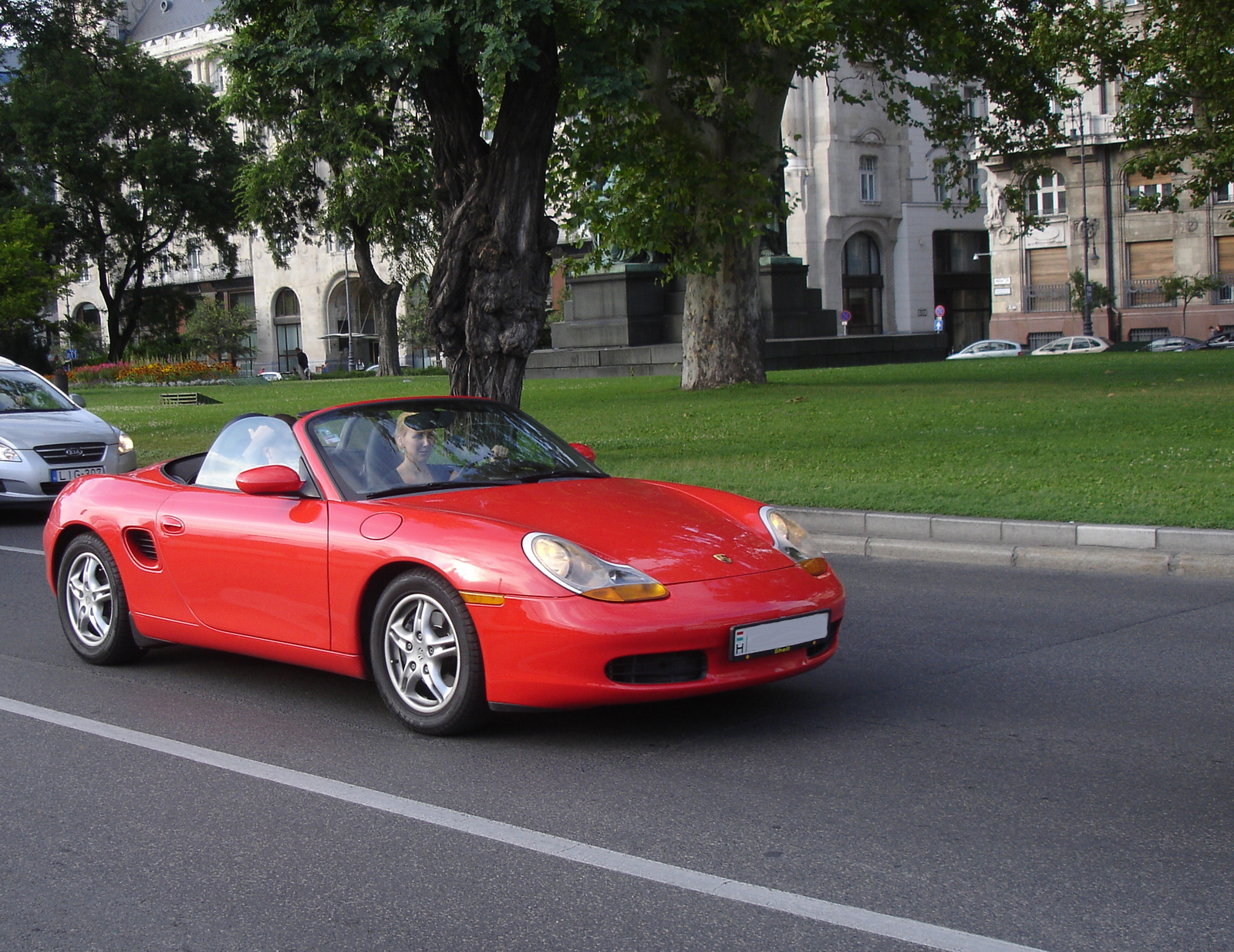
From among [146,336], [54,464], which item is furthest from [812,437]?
[146,336]

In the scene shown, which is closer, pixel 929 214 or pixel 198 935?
pixel 198 935

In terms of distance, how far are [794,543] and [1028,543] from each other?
4196mm

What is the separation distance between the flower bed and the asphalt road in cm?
4281

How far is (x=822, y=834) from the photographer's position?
13.1 ft

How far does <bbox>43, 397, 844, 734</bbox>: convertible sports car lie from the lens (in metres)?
4.85

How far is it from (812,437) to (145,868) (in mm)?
11850

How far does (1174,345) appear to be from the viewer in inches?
2143

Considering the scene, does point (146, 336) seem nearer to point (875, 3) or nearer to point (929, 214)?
point (929, 214)

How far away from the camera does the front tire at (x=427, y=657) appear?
16.4ft

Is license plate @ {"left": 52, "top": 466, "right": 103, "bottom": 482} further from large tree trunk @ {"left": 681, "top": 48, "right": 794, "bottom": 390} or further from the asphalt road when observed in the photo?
large tree trunk @ {"left": 681, "top": 48, "right": 794, "bottom": 390}

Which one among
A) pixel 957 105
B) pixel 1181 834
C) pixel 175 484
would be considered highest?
pixel 957 105

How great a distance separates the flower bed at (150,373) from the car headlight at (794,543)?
44.6 metres

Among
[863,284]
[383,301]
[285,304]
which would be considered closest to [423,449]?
[383,301]

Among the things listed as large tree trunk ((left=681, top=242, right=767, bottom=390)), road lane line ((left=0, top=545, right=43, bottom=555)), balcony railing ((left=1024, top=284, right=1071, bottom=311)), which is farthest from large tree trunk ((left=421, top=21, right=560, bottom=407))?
balcony railing ((left=1024, top=284, right=1071, bottom=311))
